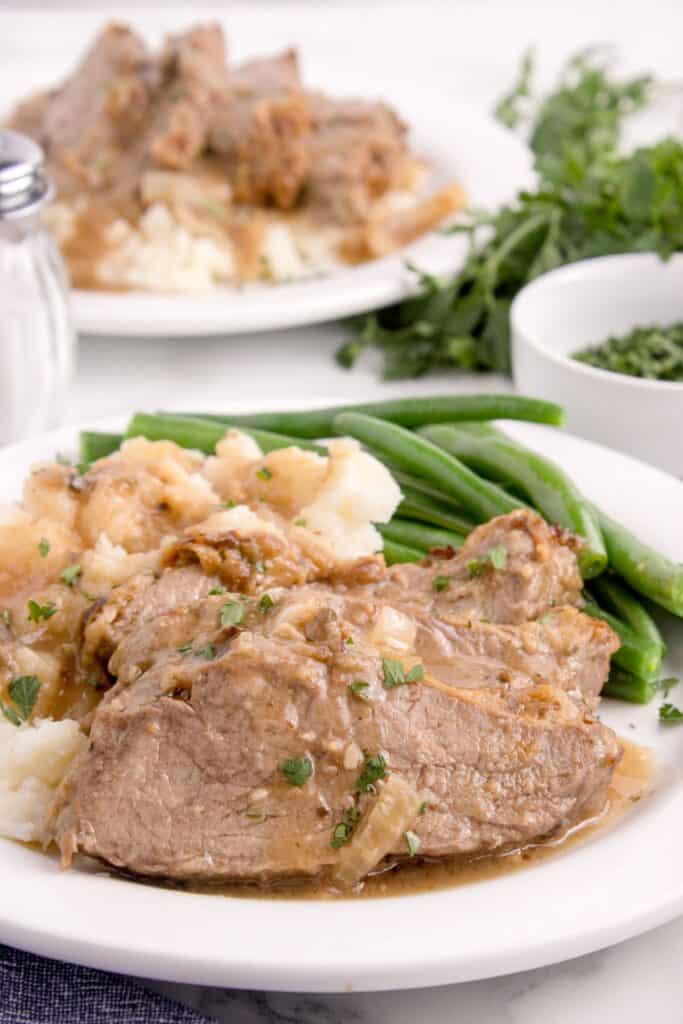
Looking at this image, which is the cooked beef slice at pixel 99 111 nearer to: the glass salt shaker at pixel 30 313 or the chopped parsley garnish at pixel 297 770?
the glass salt shaker at pixel 30 313

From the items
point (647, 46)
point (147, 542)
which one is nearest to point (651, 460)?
point (147, 542)

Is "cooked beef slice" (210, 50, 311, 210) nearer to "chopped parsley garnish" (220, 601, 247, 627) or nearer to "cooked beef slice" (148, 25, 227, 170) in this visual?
"cooked beef slice" (148, 25, 227, 170)

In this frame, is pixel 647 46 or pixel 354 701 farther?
pixel 647 46

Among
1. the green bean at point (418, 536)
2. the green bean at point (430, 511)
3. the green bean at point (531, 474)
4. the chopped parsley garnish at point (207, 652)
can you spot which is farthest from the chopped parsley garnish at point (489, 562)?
the chopped parsley garnish at point (207, 652)

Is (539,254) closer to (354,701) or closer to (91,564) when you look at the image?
(91,564)

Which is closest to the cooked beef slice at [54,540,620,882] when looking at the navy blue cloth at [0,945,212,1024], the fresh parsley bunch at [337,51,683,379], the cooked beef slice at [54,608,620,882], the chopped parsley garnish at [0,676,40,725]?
the cooked beef slice at [54,608,620,882]
